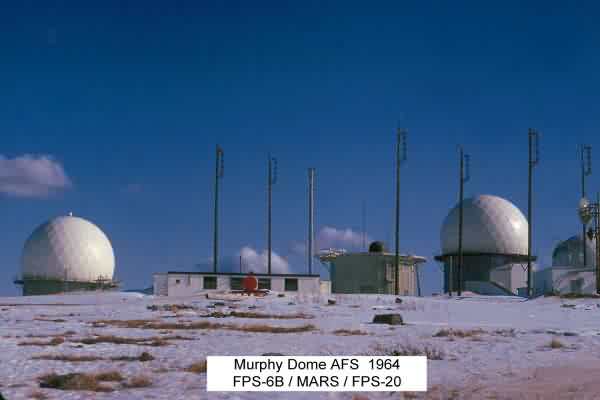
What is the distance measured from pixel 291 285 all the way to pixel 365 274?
12032 mm

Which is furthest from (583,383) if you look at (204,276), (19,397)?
(204,276)

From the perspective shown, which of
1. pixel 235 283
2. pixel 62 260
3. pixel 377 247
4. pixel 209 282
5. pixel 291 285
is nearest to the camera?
pixel 209 282

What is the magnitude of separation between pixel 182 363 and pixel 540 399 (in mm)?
6434

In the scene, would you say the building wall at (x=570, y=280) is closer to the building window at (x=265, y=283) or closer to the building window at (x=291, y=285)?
the building window at (x=291, y=285)

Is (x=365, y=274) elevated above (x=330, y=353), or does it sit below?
below

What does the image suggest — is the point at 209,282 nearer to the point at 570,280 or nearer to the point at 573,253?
the point at 570,280

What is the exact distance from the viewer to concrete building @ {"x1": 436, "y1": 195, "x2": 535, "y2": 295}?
70.9 m

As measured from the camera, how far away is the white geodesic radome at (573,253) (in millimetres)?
72000

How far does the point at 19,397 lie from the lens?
9.70 metres

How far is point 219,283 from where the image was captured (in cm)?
5353

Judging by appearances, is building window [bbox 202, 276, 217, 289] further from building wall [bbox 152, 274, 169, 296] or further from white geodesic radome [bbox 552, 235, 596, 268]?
white geodesic radome [bbox 552, 235, 596, 268]

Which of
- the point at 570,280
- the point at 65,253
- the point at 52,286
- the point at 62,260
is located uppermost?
the point at 65,253

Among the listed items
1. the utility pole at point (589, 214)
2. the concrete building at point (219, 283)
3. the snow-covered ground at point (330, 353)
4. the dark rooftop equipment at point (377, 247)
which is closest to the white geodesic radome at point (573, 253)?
the utility pole at point (589, 214)

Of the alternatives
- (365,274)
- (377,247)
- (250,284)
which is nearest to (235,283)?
(250,284)
